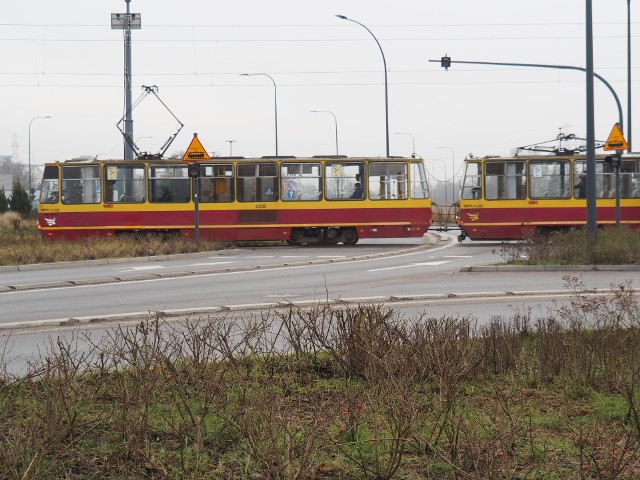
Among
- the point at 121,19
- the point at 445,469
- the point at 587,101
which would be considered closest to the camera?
the point at 445,469

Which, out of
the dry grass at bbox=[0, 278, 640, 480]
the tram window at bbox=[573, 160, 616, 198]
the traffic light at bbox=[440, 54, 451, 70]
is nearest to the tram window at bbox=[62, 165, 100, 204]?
the traffic light at bbox=[440, 54, 451, 70]

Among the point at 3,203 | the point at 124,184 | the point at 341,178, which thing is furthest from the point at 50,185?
the point at 3,203

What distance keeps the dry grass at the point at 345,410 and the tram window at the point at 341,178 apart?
25.7 metres

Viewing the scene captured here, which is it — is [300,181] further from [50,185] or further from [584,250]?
[584,250]

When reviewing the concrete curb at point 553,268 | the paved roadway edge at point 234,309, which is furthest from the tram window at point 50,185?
the paved roadway edge at point 234,309

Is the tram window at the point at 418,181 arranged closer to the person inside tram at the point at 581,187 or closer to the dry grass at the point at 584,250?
the person inside tram at the point at 581,187

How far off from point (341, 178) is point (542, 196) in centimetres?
662

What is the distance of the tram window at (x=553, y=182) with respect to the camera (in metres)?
33.9

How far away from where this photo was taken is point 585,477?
4.84 meters

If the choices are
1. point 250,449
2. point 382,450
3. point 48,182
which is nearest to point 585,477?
point 382,450

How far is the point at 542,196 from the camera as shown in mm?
33938

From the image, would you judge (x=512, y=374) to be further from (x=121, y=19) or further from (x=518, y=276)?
(x=121, y=19)

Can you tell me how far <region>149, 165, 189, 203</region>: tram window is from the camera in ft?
112

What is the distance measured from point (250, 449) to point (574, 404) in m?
2.59
